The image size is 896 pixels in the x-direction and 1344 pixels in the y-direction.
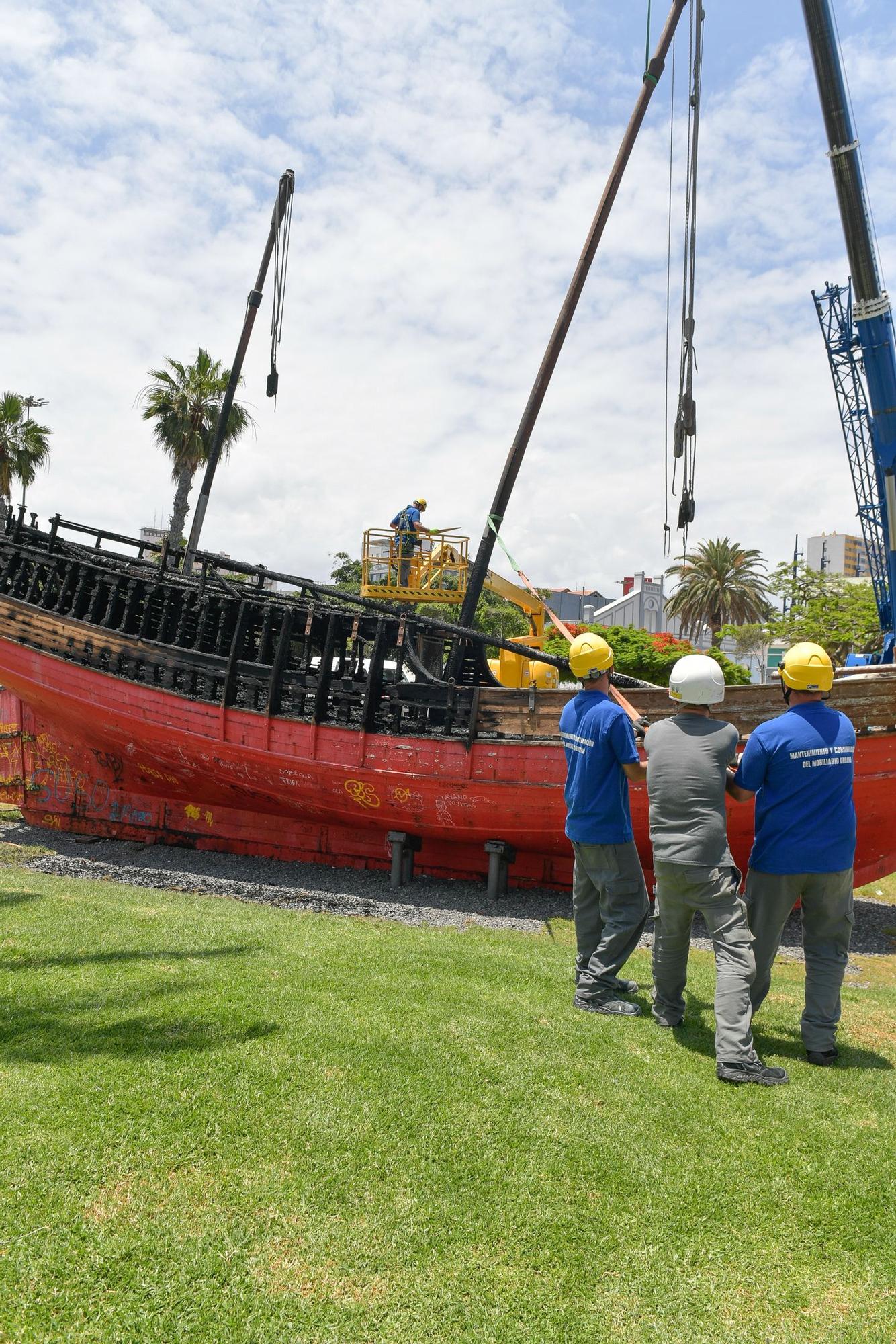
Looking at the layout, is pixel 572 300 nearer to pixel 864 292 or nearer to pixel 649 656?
pixel 864 292

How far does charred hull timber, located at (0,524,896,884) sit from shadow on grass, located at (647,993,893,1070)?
4.19m

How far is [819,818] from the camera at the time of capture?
3.93 meters

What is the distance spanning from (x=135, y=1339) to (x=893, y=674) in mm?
8291

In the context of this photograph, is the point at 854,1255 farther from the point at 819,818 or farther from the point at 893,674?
the point at 893,674

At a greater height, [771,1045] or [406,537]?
[406,537]

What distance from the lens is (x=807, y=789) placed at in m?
3.96

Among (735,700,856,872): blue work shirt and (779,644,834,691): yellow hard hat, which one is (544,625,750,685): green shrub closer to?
(779,644,834,691): yellow hard hat

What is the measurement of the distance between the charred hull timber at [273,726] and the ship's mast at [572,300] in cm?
201

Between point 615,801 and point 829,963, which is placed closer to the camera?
point 829,963

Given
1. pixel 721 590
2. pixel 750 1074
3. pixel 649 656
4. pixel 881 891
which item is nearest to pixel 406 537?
pixel 881 891

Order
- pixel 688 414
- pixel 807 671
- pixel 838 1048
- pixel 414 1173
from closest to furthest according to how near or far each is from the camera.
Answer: pixel 414 1173 < pixel 807 671 < pixel 838 1048 < pixel 688 414

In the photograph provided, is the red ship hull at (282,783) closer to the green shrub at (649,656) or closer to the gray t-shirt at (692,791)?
the gray t-shirt at (692,791)

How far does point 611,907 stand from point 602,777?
725 millimetres

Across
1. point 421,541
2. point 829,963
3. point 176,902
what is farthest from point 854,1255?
point 421,541
